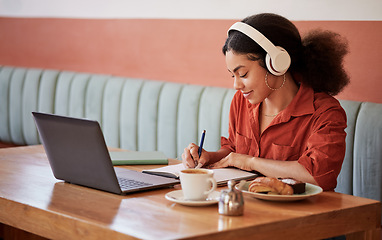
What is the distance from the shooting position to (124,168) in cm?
207

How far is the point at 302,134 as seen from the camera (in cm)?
206

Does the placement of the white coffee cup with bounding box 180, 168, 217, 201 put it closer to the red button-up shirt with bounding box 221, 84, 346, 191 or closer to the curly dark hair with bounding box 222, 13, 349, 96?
the red button-up shirt with bounding box 221, 84, 346, 191

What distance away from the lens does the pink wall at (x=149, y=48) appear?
2668 mm

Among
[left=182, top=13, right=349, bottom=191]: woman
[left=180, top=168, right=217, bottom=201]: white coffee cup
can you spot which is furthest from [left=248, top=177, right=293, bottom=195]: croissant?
[left=182, top=13, right=349, bottom=191]: woman

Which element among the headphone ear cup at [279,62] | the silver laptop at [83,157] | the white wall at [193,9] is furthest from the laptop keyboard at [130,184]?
the white wall at [193,9]

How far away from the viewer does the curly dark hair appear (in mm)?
2059

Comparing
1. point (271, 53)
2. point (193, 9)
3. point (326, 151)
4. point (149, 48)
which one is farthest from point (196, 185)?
point (149, 48)

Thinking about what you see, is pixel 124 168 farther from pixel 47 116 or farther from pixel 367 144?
pixel 367 144

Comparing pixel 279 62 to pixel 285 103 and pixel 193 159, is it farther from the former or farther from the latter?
pixel 193 159

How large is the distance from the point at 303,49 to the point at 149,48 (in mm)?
1645

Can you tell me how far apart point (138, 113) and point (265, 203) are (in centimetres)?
191

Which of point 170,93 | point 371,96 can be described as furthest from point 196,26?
point 371,96

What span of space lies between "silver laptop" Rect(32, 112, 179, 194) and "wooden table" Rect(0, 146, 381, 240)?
29 millimetres

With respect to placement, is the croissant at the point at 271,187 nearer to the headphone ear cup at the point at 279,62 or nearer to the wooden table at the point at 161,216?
the wooden table at the point at 161,216
